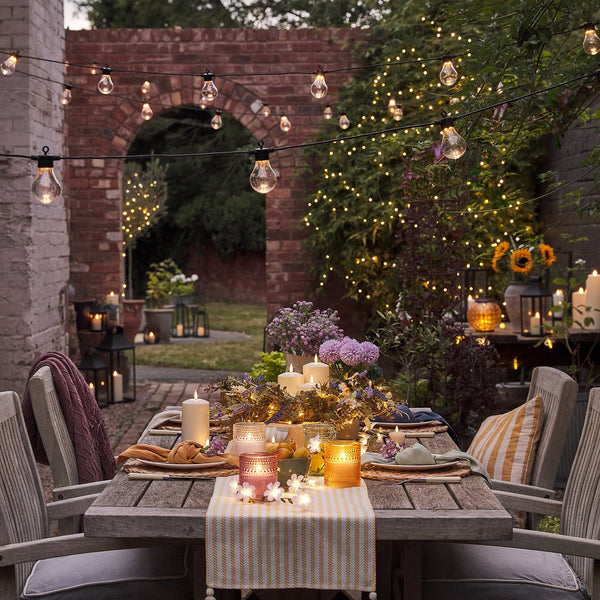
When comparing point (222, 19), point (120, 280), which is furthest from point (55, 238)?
point (222, 19)

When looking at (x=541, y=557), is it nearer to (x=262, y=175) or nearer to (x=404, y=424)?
(x=404, y=424)

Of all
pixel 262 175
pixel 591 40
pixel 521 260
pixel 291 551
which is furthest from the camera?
pixel 521 260

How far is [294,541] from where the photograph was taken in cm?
204

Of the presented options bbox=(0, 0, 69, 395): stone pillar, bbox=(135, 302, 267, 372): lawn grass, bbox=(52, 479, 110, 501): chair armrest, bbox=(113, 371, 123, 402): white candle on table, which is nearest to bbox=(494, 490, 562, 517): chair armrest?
bbox=(52, 479, 110, 501): chair armrest

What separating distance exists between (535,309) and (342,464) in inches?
112

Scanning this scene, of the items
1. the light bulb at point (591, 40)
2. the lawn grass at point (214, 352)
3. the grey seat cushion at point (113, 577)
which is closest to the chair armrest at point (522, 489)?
the grey seat cushion at point (113, 577)

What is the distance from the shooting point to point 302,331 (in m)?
3.53

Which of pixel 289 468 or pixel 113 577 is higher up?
pixel 289 468

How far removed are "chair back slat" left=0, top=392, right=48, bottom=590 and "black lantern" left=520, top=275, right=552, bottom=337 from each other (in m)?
3.00

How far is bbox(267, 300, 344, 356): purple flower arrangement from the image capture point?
137 inches

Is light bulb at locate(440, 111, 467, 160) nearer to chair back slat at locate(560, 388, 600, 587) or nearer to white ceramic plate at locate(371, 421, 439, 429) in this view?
chair back slat at locate(560, 388, 600, 587)

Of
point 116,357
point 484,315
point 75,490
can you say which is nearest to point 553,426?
point 75,490

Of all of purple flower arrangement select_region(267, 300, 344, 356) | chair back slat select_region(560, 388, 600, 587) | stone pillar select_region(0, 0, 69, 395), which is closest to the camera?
chair back slat select_region(560, 388, 600, 587)

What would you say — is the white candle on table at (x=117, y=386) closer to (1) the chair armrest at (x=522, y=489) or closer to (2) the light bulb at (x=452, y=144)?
(1) the chair armrest at (x=522, y=489)
